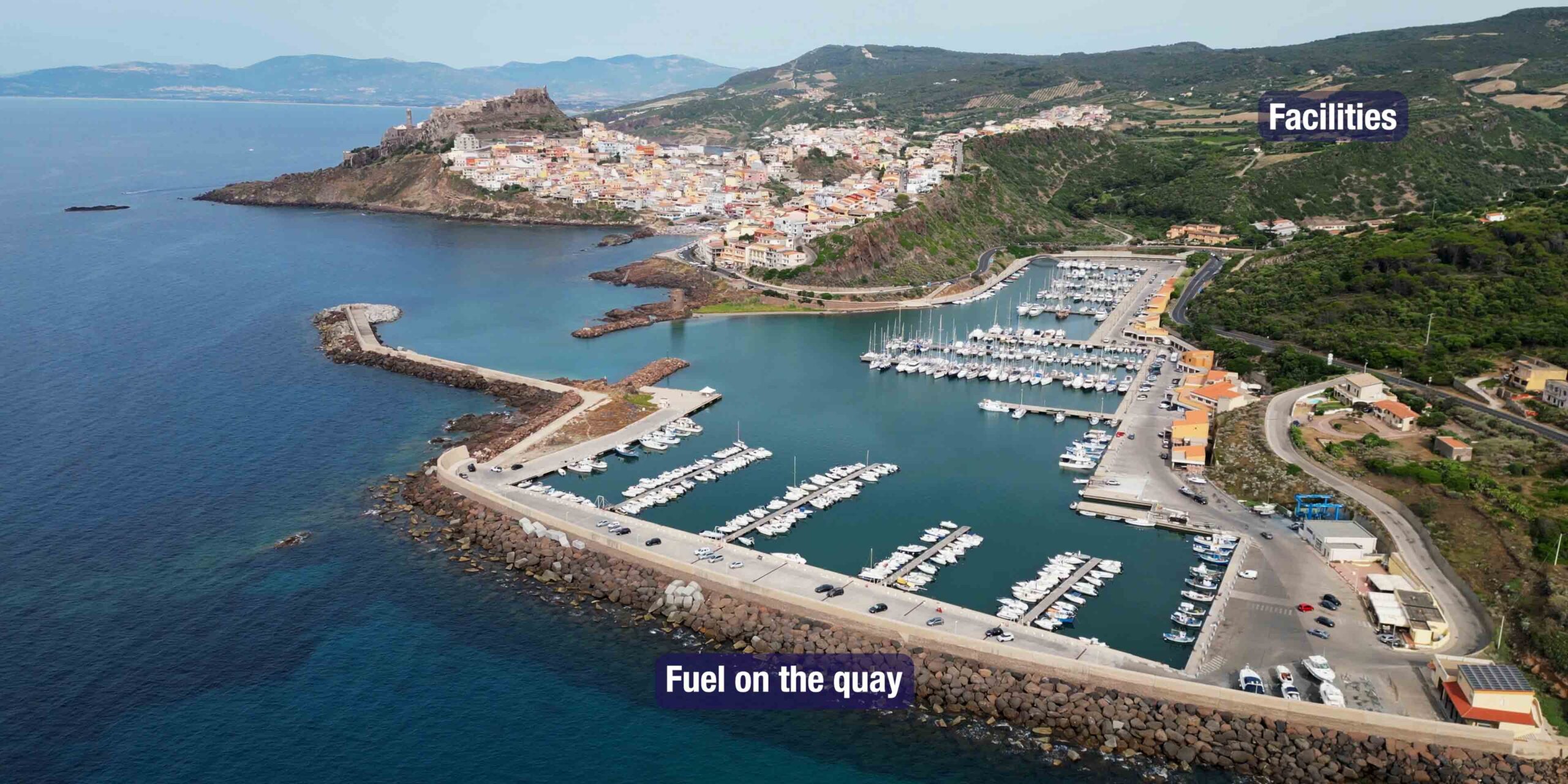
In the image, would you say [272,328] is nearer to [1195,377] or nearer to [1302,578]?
[1195,377]

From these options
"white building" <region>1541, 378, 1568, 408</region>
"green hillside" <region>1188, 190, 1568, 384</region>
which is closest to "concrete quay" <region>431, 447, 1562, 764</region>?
"white building" <region>1541, 378, 1568, 408</region>

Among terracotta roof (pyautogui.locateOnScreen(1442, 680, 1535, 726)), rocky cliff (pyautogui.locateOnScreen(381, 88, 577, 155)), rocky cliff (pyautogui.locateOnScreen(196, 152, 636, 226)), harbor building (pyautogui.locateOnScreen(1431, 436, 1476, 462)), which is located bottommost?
terracotta roof (pyautogui.locateOnScreen(1442, 680, 1535, 726))

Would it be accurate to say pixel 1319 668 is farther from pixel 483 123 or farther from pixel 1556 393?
pixel 483 123

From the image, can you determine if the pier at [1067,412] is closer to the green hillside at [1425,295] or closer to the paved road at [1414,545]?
the paved road at [1414,545]

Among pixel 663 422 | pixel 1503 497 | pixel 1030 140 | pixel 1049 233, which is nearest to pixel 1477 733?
pixel 1503 497

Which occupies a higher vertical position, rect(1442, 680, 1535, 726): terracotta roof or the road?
the road

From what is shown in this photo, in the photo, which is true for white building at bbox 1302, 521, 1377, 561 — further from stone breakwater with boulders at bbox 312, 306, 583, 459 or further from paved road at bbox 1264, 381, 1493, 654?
stone breakwater with boulders at bbox 312, 306, 583, 459
